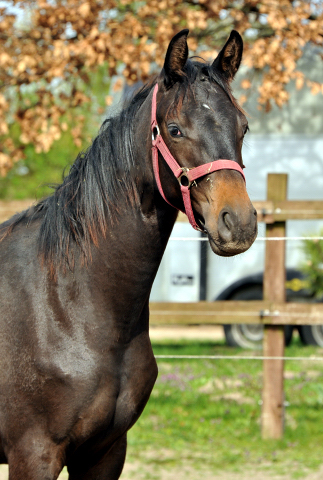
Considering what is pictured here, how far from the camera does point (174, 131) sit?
1.95 meters

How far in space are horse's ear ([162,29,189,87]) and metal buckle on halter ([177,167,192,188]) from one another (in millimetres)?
360

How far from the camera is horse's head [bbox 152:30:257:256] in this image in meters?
1.78

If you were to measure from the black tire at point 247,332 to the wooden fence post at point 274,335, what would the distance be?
3656mm

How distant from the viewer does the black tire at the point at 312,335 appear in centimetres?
794

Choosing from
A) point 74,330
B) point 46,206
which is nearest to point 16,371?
point 74,330

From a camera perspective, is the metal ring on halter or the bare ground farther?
the bare ground

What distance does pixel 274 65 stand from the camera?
17.1ft

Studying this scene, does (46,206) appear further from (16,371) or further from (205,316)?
(205,316)

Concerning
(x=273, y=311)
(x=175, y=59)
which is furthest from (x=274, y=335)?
(x=175, y=59)

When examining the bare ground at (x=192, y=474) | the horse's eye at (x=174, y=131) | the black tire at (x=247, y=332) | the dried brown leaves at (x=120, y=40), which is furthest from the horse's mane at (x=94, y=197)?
the black tire at (x=247, y=332)

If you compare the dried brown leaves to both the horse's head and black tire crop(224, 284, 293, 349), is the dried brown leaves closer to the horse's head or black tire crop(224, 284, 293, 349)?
the horse's head

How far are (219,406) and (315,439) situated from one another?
0.95m

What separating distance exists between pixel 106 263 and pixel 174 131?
1.90 ft

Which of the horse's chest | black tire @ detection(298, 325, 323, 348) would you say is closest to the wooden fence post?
the horse's chest
